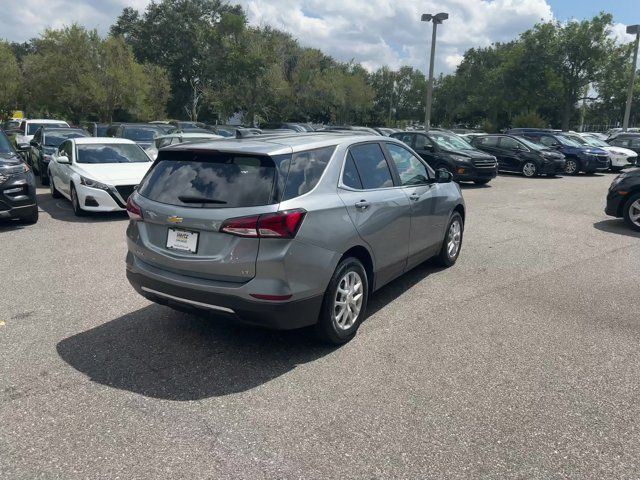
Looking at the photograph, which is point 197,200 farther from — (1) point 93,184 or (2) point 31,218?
(1) point 93,184

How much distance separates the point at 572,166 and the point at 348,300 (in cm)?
1874

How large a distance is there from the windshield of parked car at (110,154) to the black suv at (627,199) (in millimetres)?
9196

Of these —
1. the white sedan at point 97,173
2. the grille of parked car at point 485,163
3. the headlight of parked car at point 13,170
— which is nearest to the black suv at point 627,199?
the grille of parked car at point 485,163

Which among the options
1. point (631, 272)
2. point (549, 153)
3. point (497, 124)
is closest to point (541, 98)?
point (497, 124)

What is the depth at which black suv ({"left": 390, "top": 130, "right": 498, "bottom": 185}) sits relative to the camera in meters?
15.7

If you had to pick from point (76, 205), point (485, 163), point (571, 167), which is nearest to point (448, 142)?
point (485, 163)

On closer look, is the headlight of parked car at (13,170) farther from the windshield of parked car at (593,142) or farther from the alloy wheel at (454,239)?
the windshield of parked car at (593,142)

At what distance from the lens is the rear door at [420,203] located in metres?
5.42

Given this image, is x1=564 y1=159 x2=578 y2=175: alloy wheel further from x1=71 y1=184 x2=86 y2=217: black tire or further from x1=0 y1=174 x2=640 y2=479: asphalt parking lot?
x1=71 y1=184 x2=86 y2=217: black tire

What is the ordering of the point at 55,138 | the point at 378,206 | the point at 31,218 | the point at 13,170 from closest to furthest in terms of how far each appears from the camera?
the point at 378,206 < the point at 13,170 < the point at 31,218 < the point at 55,138

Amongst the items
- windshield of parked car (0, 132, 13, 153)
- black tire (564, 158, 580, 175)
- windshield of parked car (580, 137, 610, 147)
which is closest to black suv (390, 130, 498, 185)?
black tire (564, 158, 580, 175)

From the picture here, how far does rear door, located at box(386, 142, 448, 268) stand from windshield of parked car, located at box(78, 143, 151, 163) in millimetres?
7125

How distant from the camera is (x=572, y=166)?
797 inches

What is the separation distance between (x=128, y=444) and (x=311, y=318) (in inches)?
59.8
